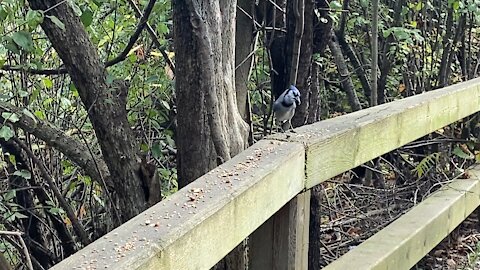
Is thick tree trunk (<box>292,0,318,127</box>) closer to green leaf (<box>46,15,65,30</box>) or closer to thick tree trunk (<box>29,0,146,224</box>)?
thick tree trunk (<box>29,0,146,224</box>)

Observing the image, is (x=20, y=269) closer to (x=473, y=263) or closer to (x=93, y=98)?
(x=93, y=98)

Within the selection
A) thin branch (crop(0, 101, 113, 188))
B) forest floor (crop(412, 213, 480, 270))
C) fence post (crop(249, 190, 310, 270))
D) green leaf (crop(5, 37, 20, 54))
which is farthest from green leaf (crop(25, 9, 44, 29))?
forest floor (crop(412, 213, 480, 270))

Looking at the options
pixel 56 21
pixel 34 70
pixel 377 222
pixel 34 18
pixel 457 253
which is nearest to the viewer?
pixel 34 18

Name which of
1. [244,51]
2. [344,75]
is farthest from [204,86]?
[344,75]

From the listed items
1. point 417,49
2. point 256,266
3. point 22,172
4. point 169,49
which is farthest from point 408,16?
point 256,266

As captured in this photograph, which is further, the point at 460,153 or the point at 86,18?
the point at 460,153

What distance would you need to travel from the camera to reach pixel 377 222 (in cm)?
375

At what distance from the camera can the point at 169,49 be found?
387 cm

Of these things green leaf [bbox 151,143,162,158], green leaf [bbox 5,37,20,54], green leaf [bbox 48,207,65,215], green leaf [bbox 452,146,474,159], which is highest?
green leaf [bbox 5,37,20,54]

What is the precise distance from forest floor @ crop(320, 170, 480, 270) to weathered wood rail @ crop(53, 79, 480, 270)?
576 mm

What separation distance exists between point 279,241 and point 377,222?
210 centimetres

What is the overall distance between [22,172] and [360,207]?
1.89 meters

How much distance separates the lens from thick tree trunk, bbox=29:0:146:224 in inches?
97.7

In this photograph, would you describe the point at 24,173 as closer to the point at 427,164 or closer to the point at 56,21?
the point at 56,21
